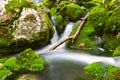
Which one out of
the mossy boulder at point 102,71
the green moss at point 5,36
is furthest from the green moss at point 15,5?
the mossy boulder at point 102,71

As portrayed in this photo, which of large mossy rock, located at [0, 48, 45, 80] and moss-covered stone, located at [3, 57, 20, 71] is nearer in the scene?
large mossy rock, located at [0, 48, 45, 80]

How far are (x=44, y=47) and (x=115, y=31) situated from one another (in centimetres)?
315

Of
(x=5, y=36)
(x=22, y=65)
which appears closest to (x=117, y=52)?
(x=22, y=65)

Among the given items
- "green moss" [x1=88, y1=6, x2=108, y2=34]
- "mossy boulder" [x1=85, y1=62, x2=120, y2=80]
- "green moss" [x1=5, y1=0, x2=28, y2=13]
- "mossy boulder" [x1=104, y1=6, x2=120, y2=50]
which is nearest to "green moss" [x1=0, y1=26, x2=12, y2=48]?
"green moss" [x1=5, y1=0, x2=28, y2=13]

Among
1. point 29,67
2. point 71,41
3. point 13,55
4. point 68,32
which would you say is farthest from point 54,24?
point 29,67

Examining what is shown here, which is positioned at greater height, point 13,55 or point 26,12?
point 26,12

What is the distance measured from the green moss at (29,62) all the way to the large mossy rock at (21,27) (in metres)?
1.83

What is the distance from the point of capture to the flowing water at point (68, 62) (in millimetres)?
9227

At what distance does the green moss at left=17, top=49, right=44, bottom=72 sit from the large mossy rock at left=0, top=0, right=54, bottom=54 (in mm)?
1827

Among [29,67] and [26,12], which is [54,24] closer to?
[26,12]

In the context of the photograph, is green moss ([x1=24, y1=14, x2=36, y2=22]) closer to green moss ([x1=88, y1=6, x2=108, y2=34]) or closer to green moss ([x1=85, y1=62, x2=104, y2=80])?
green moss ([x1=88, y1=6, x2=108, y2=34])

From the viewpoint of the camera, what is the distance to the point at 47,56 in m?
11.3

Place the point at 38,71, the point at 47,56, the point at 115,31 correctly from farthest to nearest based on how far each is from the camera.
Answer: the point at 115,31 < the point at 47,56 < the point at 38,71

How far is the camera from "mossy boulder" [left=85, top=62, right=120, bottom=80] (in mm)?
8609
